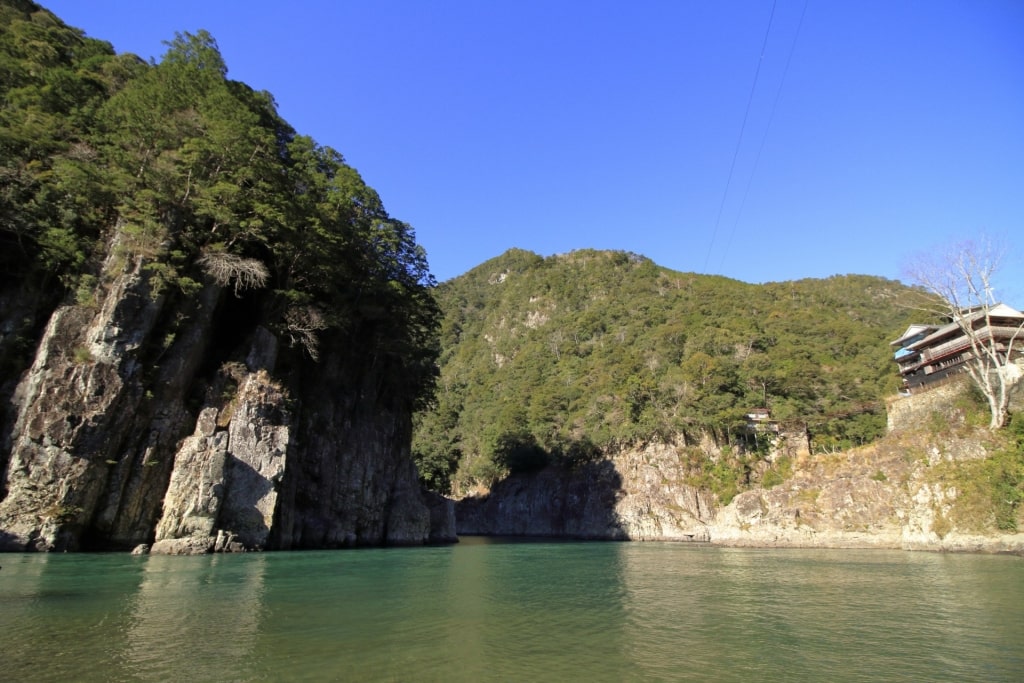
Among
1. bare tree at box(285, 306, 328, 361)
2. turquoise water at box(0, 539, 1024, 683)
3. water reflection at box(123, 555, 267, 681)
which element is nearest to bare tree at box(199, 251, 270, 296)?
bare tree at box(285, 306, 328, 361)

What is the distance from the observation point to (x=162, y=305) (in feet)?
77.4

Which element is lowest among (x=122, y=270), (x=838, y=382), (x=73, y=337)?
(x=73, y=337)

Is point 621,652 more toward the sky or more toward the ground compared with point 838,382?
more toward the ground

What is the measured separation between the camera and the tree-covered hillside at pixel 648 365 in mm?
57938

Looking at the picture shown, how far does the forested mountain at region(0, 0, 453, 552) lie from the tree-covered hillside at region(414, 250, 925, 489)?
1569 cm

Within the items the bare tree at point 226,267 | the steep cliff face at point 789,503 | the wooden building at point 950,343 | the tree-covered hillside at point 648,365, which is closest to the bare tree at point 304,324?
the bare tree at point 226,267

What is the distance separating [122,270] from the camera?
73.9ft

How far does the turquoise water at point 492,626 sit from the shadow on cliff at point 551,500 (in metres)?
43.0

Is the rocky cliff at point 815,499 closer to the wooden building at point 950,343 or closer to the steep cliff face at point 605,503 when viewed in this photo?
the steep cliff face at point 605,503

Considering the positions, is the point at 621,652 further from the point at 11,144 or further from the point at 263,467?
the point at 11,144

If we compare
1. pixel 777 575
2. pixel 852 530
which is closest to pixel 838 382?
pixel 852 530

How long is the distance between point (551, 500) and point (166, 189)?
178ft

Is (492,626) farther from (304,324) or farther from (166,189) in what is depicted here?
(166,189)

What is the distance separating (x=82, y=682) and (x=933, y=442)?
36905 millimetres
